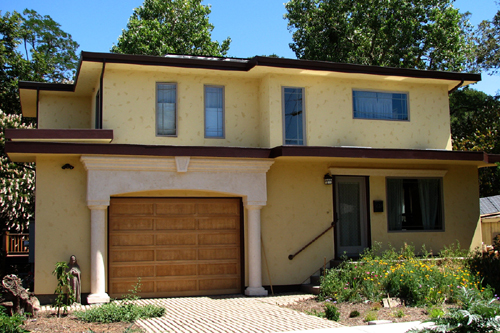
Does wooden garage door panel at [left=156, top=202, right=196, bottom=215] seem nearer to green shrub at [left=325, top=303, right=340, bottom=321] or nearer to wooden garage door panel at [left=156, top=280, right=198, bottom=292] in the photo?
wooden garage door panel at [left=156, top=280, right=198, bottom=292]

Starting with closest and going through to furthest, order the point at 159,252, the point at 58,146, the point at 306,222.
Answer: the point at 58,146 < the point at 159,252 < the point at 306,222

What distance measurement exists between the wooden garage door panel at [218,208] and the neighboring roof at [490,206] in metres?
11.3

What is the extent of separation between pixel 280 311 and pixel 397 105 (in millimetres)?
7456

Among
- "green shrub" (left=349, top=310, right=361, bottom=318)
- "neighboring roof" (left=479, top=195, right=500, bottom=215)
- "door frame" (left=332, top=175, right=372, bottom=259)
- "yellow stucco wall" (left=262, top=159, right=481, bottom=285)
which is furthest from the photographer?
"neighboring roof" (left=479, top=195, right=500, bottom=215)

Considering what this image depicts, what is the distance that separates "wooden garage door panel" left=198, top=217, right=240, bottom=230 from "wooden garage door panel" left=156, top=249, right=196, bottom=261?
69cm

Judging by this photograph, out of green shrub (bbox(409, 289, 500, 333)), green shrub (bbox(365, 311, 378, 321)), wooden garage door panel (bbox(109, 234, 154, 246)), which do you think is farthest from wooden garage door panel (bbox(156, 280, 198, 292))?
green shrub (bbox(409, 289, 500, 333))

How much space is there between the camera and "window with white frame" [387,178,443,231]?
50.6 feet

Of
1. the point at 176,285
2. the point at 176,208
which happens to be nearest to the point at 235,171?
the point at 176,208

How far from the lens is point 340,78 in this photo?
14984 mm

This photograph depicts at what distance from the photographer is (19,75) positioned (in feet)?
88.5

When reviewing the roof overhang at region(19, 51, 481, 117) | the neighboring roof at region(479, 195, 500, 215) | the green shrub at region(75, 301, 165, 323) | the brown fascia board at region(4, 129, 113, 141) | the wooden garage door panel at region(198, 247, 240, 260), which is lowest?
the green shrub at region(75, 301, 165, 323)

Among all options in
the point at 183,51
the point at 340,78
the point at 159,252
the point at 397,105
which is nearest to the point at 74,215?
the point at 159,252

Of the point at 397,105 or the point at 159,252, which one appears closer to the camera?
the point at 159,252

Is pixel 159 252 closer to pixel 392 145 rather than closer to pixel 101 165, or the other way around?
pixel 101 165
